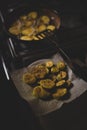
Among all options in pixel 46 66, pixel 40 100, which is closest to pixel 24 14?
pixel 46 66

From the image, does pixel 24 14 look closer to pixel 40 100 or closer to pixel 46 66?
pixel 46 66

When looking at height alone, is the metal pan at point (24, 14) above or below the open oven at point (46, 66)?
above

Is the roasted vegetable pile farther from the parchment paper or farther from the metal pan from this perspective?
the metal pan

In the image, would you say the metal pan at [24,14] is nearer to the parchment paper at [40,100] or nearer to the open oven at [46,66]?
the open oven at [46,66]

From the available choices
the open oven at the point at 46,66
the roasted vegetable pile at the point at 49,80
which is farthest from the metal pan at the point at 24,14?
the roasted vegetable pile at the point at 49,80

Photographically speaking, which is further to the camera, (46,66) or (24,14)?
(24,14)

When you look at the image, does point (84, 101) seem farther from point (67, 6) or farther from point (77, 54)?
point (67, 6)

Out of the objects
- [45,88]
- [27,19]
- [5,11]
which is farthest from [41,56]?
[5,11]
